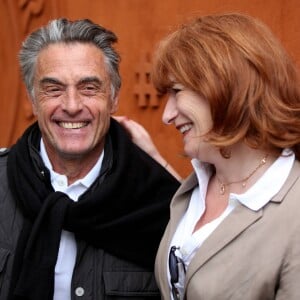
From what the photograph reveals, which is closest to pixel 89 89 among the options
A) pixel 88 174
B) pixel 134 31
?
pixel 88 174

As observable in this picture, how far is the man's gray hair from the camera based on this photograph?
Result: 8.99 ft

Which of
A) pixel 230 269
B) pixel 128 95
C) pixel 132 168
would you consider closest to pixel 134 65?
pixel 128 95

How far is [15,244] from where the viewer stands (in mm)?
2682

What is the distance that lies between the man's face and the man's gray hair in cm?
3

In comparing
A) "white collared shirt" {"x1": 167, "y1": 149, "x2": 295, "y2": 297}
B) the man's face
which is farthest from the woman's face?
the man's face

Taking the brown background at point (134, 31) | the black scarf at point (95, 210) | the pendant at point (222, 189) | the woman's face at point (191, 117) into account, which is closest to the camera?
the woman's face at point (191, 117)

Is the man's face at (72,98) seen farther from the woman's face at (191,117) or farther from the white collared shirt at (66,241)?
the woman's face at (191,117)

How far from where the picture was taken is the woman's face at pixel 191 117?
2.23 meters

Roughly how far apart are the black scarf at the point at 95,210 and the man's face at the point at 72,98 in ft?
0.37

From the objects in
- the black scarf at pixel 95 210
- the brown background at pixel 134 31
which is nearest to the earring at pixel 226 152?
the black scarf at pixel 95 210

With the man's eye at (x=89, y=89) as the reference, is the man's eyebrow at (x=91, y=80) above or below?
above

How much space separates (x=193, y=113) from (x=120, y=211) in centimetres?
62

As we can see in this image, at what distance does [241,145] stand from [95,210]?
67 centimetres

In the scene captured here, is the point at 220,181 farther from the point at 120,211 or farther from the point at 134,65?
the point at 134,65
